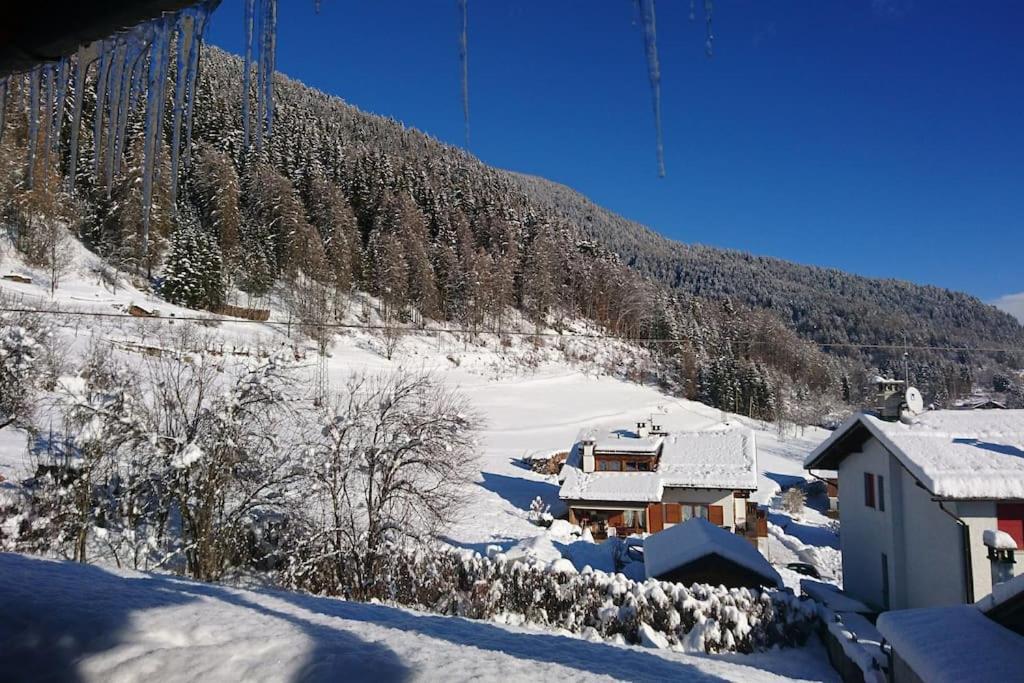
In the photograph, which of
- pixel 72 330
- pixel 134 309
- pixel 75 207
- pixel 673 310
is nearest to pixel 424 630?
pixel 72 330

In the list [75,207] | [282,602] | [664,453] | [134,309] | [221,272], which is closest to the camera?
[282,602]

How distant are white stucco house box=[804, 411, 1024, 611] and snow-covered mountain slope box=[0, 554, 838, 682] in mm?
8929

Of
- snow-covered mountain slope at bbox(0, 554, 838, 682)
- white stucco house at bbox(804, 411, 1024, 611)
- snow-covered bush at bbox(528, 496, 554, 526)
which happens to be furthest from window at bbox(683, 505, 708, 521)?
snow-covered mountain slope at bbox(0, 554, 838, 682)

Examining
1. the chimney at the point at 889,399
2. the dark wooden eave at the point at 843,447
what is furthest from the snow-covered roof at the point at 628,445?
the chimney at the point at 889,399

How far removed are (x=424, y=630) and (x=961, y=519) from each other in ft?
35.9

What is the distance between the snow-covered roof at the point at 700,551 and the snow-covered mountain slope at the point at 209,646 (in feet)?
33.5

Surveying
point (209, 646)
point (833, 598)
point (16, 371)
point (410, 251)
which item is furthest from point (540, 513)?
point (410, 251)

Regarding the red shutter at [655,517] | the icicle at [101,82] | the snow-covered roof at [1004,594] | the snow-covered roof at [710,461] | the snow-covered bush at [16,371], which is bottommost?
the red shutter at [655,517]

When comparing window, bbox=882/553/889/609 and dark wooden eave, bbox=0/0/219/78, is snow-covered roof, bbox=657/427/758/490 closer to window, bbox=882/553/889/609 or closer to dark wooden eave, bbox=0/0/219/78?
window, bbox=882/553/889/609

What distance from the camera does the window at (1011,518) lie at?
37.9 feet

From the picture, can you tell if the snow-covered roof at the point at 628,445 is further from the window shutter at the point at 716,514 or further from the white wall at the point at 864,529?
the white wall at the point at 864,529

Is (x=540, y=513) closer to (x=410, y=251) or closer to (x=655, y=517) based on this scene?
(x=655, y=517)

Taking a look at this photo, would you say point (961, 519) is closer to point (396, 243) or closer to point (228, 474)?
point (228, 474)

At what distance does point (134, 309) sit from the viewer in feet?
116
